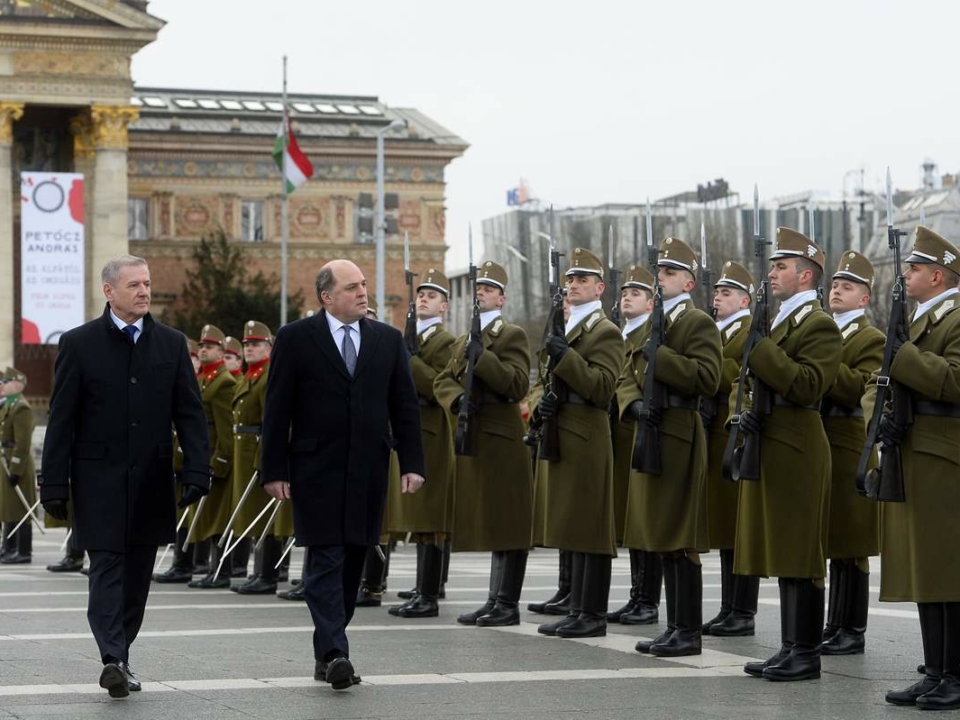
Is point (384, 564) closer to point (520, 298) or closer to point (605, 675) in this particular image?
point (605, 675)

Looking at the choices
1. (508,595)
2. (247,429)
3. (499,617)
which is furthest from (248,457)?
(499,617)

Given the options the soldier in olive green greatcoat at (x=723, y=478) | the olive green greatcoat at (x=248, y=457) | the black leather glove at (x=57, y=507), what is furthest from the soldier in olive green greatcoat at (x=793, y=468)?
the olive green greatcoat at (x=248, y=457)

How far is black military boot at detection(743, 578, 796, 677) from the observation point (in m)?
9.82

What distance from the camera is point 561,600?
1358cm

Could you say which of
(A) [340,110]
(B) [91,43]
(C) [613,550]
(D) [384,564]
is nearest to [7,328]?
(B) [91,43]

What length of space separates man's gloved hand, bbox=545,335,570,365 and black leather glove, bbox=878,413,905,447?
2593mm

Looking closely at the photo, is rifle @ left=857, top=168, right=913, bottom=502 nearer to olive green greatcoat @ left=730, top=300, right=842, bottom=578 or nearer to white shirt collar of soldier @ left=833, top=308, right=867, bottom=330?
olive green greatcoat @ left=730, top=300, right=842, bottom=578

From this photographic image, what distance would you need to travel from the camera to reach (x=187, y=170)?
204 feet

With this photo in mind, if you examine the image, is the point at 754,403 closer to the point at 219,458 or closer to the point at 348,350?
the point at 348,350

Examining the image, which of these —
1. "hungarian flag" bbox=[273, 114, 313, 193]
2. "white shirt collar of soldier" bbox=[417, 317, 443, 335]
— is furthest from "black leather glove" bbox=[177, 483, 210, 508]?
"hungarian flag" bbox=[273, 114, 313, 193]

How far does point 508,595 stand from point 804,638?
3101mm

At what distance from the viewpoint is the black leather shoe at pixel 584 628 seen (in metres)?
11.6

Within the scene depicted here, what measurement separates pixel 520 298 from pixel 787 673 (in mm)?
68297

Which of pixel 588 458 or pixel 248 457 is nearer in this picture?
pixel 588 458
